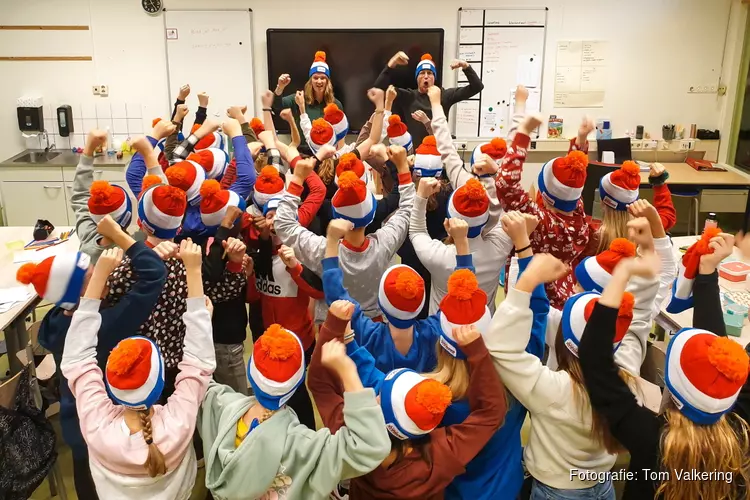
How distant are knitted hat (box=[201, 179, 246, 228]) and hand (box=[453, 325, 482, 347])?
1.18 meters

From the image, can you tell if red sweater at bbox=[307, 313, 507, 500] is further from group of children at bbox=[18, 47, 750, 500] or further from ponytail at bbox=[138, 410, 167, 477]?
ponytail at bbox=[138, 410, 167, 477]

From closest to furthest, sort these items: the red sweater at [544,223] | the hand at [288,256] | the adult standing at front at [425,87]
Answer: the hand at [288,256]
the red sweater at [544,223]
the adult standing at front at [425,87]

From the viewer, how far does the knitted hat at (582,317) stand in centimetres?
164

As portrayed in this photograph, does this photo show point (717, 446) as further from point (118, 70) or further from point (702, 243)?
point (118, 70)

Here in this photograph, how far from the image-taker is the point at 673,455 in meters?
1.50

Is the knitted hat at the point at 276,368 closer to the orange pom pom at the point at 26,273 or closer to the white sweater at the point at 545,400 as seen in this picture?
the white sweater at the point at 545,400

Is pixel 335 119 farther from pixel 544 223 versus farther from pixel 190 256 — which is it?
pixel 190 256

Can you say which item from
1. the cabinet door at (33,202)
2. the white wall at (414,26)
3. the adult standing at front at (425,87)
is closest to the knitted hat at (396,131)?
the adult standing at front at (425,87)

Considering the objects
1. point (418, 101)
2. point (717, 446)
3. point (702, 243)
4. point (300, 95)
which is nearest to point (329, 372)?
point (717, 446)

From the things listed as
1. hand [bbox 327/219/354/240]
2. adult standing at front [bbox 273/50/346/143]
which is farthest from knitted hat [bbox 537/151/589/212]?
adult standing at front [bbox 273/50/346/143]

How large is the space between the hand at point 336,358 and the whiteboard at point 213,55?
490 cm

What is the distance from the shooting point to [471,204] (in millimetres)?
2268

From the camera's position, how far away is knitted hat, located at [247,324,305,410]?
1.50m

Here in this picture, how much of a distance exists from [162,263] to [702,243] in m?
1.70
